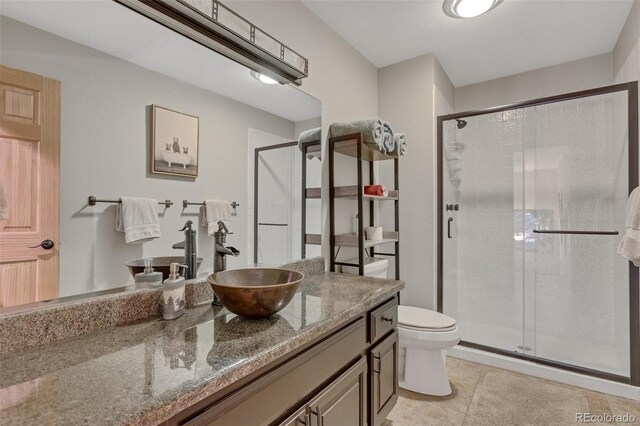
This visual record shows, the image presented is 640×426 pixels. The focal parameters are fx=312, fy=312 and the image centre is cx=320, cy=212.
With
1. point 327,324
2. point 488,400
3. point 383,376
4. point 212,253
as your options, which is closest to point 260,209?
point 212,253

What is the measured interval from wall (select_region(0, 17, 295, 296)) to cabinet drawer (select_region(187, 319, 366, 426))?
1.92ft

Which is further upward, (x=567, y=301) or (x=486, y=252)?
(x=486, y=252)

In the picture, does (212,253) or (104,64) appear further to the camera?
(212,253)

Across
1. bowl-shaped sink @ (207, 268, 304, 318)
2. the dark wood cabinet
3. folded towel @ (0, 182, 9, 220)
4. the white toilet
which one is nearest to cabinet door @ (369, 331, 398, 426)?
the dark wood cabinet

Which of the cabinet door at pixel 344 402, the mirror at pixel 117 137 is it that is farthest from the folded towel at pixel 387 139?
the cabinet door at pixel 344 402

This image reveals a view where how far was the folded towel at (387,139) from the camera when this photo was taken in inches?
82.2

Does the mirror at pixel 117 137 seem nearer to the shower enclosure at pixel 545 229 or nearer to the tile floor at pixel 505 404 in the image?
the tile floor at pixel 505 404

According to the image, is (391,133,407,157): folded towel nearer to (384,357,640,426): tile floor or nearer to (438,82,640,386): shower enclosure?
(438,82,640,386): shower enclosure

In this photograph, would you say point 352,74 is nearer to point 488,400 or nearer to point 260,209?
point 260,209

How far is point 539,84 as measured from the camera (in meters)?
2.85

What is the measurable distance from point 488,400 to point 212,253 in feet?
6.40

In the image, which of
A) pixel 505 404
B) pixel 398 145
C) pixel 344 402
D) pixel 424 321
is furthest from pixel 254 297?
pixel 505 404

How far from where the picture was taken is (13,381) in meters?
0.65

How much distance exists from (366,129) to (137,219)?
1415mm
